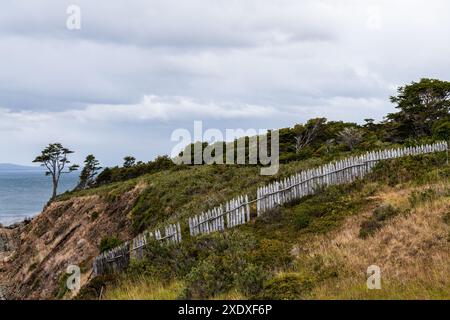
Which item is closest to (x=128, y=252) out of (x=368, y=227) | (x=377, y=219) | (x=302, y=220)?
(x=302, y=220)

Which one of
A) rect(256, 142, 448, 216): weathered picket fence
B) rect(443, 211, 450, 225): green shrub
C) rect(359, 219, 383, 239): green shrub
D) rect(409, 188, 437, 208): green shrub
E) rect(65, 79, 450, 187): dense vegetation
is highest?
rect(65, 79, 450, 187): dense vegetation

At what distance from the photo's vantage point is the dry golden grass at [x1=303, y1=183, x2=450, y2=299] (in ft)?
28.6

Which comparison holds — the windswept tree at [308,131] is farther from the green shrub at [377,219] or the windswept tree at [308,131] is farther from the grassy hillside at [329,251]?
the green shrub at [377,219]

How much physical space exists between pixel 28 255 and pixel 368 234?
3391 centimetres

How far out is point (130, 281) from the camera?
1318 centimetres

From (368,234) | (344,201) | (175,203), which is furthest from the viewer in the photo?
(175,203)

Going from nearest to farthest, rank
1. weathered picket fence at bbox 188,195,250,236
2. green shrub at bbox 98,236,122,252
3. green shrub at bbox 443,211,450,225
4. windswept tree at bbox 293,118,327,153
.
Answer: green shrub at bbox 443,211,450,225 < weathered picket fence at bbox 188,195,250,236 < green shrub at bbox 98,236,122,252 < windswept tree at bbox 293,118,327,153

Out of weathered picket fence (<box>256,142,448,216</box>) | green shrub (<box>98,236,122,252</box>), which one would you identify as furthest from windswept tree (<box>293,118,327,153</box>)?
green shrub (<box>98,236,122,252</box>)

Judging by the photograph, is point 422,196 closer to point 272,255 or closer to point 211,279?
point 272,255

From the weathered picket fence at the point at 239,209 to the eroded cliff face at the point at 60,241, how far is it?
7965 millimetres

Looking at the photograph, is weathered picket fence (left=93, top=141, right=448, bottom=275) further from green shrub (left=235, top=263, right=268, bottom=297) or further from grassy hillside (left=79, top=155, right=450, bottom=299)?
green shrub (left=235, top=263, right=268, bottom=297)

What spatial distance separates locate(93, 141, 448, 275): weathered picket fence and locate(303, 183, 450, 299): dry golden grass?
3789 millimetres
